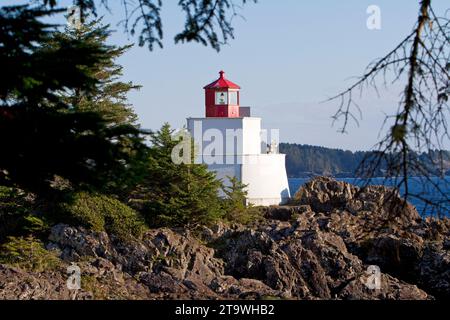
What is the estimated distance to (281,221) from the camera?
2600cm

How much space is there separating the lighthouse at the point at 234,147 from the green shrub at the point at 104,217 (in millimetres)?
5355

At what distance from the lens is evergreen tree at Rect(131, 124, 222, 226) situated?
921 inches

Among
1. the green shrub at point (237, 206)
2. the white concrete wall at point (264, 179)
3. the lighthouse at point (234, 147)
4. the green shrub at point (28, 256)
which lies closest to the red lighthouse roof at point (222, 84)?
the lighthouse at point (234, 147)

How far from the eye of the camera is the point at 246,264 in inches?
830

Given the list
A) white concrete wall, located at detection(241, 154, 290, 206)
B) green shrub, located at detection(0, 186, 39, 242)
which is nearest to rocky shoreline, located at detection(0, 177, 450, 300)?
green shrub, located at detection(0, 186, 39, 242)

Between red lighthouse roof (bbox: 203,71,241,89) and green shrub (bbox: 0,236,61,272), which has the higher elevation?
red lighthouse roof (bbox: 203,71,241,89)

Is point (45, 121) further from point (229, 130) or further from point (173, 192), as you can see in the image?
point (229, 130)

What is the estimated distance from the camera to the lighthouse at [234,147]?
28047mm

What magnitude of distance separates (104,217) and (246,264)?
4.13 meters

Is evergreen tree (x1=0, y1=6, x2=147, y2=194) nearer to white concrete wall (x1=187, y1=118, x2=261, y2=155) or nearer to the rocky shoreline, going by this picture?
the rocky shoreline

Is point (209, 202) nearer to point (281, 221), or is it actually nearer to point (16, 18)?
point (281, 221)

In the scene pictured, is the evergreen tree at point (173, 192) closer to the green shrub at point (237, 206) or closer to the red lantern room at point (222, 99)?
the green shrub at point (237, 206)
